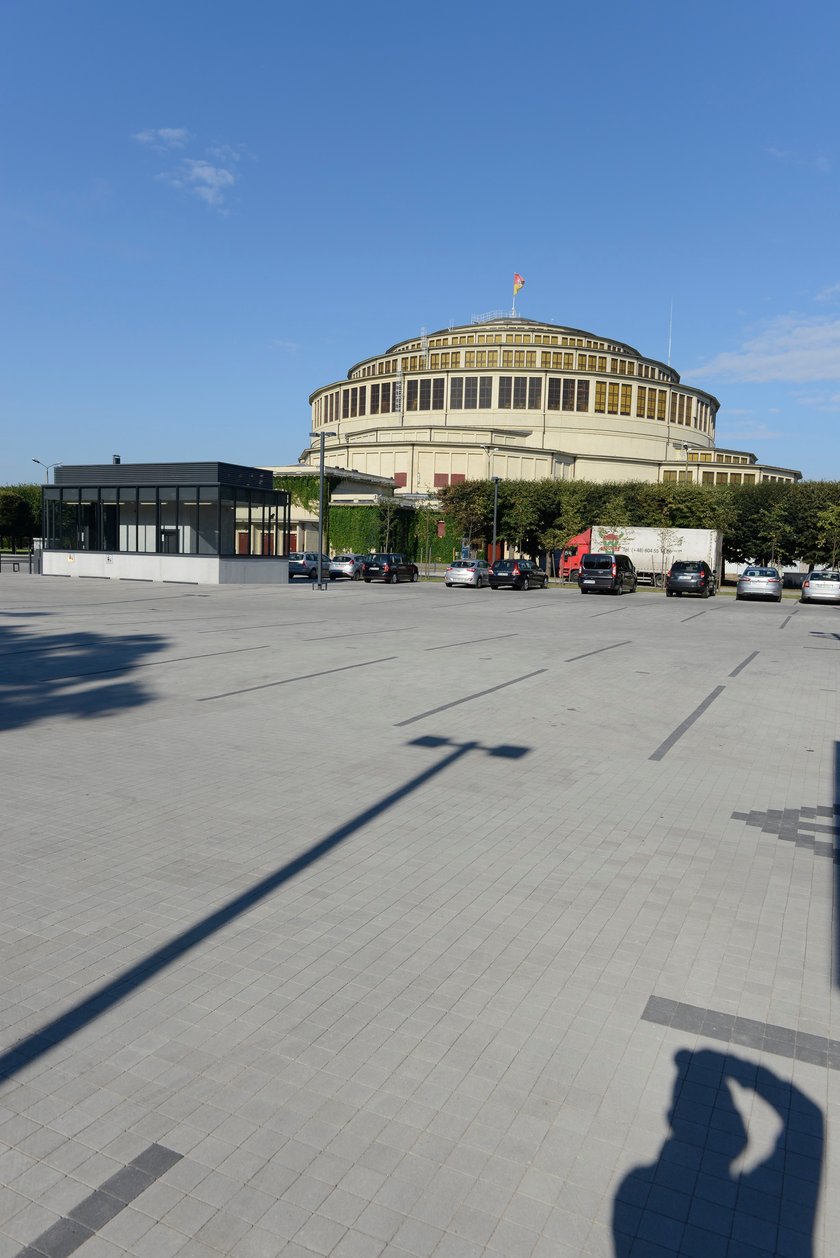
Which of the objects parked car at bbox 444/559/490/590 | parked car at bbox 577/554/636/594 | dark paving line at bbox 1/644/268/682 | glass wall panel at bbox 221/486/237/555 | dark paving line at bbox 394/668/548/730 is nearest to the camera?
dark paving line at bbox 394/668/548/730

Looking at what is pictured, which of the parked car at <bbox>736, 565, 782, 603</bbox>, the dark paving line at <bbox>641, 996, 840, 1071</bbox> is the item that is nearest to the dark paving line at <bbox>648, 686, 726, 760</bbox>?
the dark paving line at <bbox>641, 996, 840, 1071</bbox>

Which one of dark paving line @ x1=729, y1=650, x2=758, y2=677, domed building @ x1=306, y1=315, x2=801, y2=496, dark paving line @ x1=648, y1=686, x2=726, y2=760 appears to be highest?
domed building @ x1=306, y1=315, x2=801, y2=496

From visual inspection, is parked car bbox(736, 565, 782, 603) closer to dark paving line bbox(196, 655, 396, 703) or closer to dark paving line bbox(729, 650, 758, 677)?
dark paving line bbox(729, 650, 758, 677)

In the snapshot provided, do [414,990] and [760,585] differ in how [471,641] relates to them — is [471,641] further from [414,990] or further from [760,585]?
[760,585]

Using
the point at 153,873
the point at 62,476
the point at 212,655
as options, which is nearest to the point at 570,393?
the point at 62,476

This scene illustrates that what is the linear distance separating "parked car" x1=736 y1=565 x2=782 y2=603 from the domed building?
43225 mm

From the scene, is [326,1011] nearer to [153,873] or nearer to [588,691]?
[153,873]

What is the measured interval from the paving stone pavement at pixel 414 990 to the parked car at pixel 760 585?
110 ft

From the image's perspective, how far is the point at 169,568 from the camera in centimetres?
4216

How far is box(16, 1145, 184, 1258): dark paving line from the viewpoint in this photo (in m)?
2.81

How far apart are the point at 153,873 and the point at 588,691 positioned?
9.11 meters

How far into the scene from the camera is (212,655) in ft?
54.6

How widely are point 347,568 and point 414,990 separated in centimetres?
4742

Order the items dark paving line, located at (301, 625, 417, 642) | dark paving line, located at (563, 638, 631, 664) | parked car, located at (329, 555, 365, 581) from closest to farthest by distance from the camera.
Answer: dark paving line, located at (563, 638, 631, 664)
dark paving line, located at (301, 625, 417, 642)
parked car, located at (329, 555, 365, 581)
